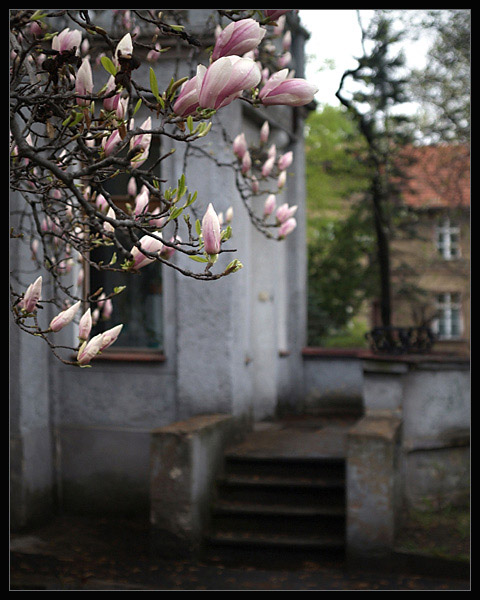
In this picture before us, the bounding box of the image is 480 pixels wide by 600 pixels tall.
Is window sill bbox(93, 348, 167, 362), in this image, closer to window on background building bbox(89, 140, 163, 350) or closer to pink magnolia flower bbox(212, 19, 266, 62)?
window on background building bbox(89, 140, 163, 350)

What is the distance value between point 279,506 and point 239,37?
5436 mm

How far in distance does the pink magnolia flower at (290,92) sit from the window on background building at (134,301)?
5.69 m

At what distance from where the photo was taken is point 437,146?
47.5ft

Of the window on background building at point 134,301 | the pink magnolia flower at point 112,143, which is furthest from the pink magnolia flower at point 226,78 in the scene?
the window on background building at point 134,301

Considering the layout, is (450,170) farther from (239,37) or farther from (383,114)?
(239,37)

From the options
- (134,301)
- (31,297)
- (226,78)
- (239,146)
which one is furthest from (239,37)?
(134,301)

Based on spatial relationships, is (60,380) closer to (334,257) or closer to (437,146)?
(334,257)

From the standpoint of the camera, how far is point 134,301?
823 centimetres

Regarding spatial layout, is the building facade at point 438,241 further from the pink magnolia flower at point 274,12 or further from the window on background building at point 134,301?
the pink magnolia flower at point 274,12

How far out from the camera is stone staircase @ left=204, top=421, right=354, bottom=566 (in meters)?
6.54

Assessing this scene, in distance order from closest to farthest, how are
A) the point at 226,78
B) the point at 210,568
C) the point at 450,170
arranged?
the point at 226,78, the point at 210,568, the point at 450,170

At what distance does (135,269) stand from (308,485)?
485 centimetres

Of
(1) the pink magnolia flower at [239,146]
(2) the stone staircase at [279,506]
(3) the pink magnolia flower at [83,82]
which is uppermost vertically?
(1) the pink magnolia flower at [239,146]

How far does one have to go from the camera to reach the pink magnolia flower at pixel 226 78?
2068 mm
